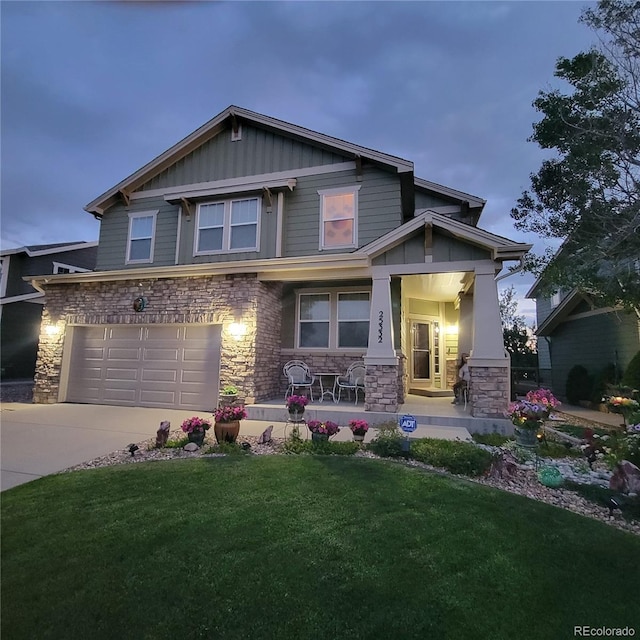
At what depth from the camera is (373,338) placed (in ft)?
26.3

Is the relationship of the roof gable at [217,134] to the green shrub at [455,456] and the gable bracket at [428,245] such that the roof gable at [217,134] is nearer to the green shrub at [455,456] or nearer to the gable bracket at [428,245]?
the gable bracket at [428,245]

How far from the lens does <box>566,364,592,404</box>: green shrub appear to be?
41.4 feet

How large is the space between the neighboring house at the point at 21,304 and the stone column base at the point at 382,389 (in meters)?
14.9

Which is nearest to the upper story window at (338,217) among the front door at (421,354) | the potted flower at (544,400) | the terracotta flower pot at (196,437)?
the front door at (421,354)

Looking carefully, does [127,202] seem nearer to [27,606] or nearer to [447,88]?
[447,88]

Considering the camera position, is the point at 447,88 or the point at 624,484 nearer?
the point at 624,484

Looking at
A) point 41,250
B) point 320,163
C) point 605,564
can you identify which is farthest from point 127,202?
point 605,564

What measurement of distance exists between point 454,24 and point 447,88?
6.19 metres

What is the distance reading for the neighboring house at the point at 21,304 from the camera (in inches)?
648

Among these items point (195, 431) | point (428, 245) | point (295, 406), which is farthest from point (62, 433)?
point (428, 245)

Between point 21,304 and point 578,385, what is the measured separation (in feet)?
74.0

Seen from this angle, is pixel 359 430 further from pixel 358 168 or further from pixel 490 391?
pixel 358 168

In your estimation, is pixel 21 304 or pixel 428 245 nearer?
pixel 428 245

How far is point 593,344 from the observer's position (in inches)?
504
